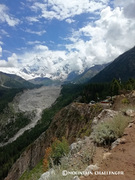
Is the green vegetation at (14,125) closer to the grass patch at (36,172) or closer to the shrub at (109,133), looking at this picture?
the grass patch at (36,172)

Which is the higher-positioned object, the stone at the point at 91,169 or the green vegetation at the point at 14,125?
the stone at the point at 91,169

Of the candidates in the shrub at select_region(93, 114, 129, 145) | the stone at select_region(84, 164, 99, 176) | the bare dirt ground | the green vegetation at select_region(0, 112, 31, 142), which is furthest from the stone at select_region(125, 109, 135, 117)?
the green vegetation at select_region(0, 112, 31, 142)

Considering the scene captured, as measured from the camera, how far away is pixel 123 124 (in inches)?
368

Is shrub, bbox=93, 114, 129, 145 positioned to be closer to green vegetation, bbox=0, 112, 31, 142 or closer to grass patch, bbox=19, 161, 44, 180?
grass patch, bbox=19, 161, 44, 180

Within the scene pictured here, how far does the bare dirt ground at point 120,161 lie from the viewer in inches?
206

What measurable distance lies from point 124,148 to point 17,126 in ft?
467

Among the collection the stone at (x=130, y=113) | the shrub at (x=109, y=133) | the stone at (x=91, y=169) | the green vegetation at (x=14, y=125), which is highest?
the stone at (x=130, y=113)

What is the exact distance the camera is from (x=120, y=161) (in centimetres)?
619

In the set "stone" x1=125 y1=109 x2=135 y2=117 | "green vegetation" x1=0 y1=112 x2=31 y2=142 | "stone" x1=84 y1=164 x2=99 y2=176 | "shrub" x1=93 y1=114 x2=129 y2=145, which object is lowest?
"green vegetation" x1=0 y1=112 x2=31 y2=142

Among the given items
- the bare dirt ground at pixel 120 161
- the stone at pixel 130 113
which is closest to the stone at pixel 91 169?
the bare dirt ground at pixel 120 161

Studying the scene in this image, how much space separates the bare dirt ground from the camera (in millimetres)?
5230

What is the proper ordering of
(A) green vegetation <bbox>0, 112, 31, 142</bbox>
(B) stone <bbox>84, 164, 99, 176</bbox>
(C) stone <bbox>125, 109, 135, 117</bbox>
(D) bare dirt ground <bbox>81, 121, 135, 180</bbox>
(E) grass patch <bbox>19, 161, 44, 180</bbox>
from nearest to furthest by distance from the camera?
1. (D) bare dirt ground <bbox>81, 121, 135, 180</bbox>
2. (B) stone <bbox>84, 164, 99, 176</bbox>
3. (E) grass patch <bbox>19, 161, 44, 180</bbox>
4. (C) stone <bbox>125, 109, 135, 117</bbox>
5. (A) green vegetation <bbox>0, 112, 31, 142</bbox>

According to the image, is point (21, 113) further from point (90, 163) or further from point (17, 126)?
point (90, 163)

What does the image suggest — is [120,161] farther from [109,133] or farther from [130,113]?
[130,113]
